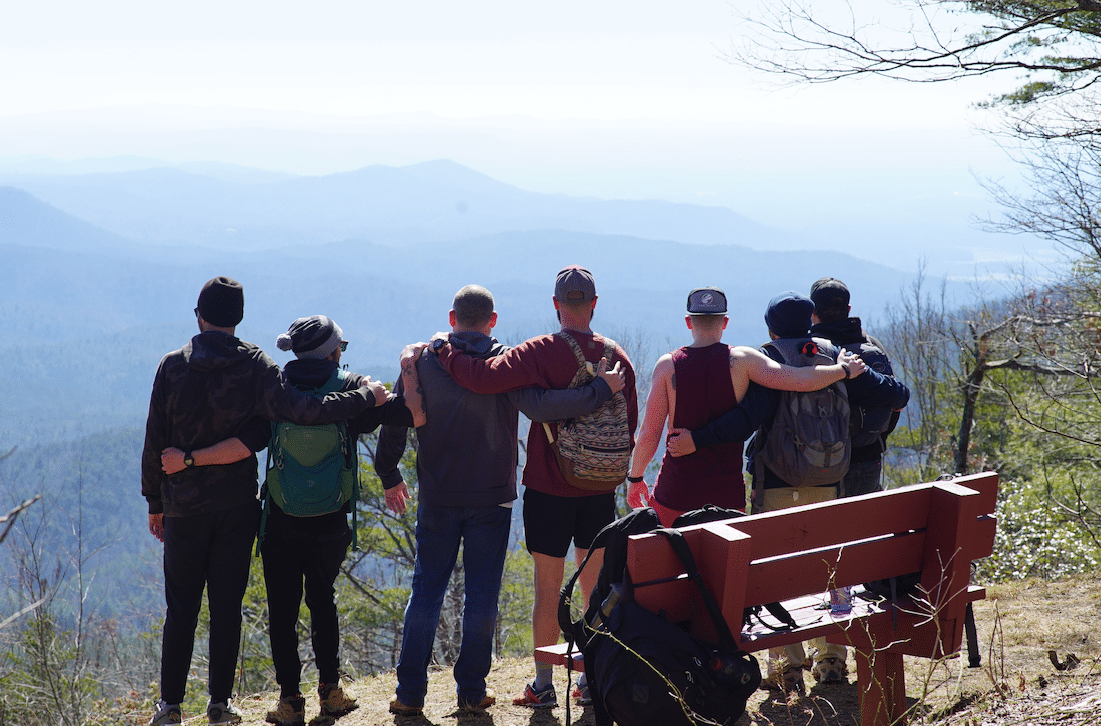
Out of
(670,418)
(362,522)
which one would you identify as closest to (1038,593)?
(670,418)

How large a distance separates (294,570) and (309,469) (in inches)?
18.8

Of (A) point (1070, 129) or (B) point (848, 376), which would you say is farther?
(A) point (1070, 129)

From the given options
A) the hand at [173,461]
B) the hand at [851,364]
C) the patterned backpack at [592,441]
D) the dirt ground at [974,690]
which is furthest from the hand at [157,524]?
the hand at [851,364]

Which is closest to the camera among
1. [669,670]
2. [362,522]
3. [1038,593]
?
[669,670]

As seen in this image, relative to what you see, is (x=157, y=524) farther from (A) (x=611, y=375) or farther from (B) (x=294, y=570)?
(A) (x=611, y=375)

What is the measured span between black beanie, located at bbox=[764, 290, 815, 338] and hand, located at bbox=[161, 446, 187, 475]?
272 cm

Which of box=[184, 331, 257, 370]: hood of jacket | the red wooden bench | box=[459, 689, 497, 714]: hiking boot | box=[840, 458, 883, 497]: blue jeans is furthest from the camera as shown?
box=[840, 458, 883, 497]: blue jeans

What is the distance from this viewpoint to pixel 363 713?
3.93 m

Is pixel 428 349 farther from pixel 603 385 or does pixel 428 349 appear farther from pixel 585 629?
pixel 585 629

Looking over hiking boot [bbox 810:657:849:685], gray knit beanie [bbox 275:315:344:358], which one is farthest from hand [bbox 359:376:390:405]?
hiking boot [bbox 810:657:849:685]

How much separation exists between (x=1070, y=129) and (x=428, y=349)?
268 inches

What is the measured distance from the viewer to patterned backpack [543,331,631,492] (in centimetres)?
373

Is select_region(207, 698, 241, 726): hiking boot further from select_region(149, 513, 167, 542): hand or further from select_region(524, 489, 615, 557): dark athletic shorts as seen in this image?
select_region(524, 489, 615, 557): dark athletic shorts

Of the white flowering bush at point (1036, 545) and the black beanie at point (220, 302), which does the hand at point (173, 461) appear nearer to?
the black beanie at point (220, 302)
